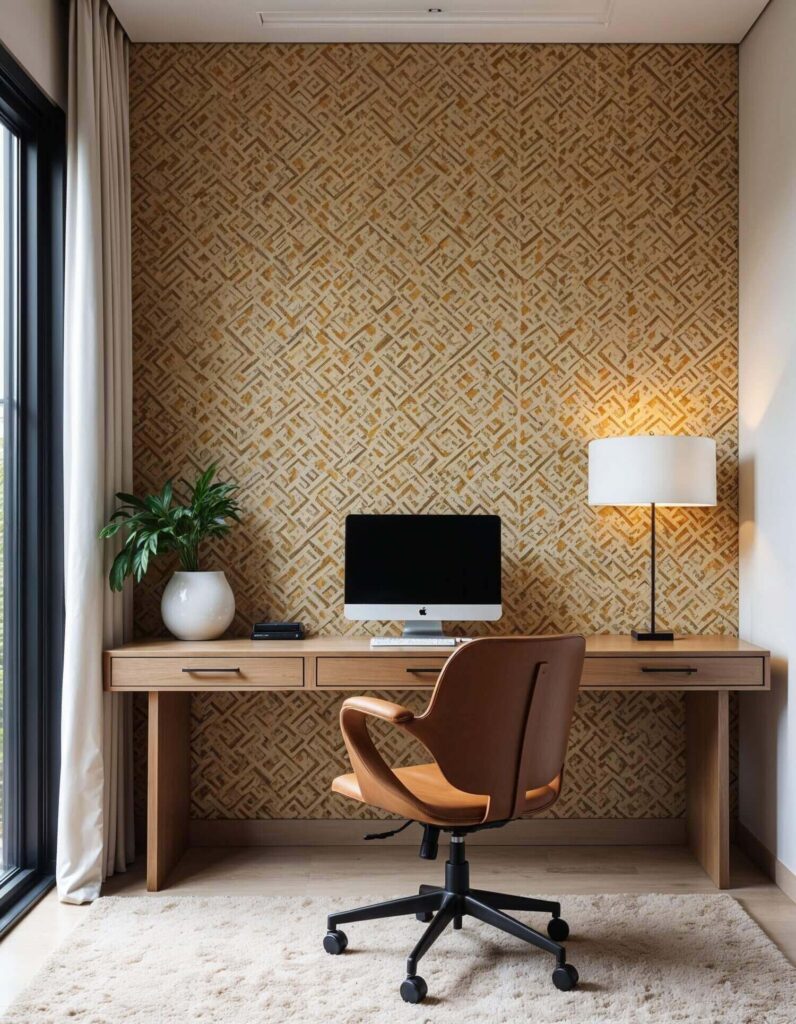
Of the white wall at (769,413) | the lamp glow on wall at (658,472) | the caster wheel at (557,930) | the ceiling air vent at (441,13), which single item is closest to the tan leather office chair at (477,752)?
the caster wheel at (557,930)

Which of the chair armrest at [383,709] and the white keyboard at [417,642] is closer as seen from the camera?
the chair armrest at [383,709]

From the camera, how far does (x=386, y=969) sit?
2.36m

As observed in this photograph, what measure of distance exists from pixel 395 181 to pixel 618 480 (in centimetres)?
143

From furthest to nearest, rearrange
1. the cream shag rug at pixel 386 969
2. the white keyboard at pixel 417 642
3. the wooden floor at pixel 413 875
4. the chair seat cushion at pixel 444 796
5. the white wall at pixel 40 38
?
the white keyboard at pixel 417 642 < the wooden floor at pixel 413 875 < the white wall at pixel 40 38 < the chair seat cushion at pixel 444 796 < the cream shag rug at pixel 386 969

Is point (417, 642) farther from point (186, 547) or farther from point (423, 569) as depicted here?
point (186, 547)

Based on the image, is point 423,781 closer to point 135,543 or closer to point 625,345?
point 135,543

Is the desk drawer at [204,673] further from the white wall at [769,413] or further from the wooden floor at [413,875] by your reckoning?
the white wall at [769,413]

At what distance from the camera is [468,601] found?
10.4 feet

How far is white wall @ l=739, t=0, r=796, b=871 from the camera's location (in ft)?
9.71

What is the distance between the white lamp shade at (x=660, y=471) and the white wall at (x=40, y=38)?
220 cm

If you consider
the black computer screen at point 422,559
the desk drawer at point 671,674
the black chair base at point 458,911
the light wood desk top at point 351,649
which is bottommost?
the black chair base at point 458,911

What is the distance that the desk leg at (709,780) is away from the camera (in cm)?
296

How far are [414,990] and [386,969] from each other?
7.8 inches

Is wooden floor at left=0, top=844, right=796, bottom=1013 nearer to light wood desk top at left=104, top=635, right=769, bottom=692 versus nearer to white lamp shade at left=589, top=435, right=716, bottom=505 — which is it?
light wood desk top at left=104, top=635, right=769, bottom=692
